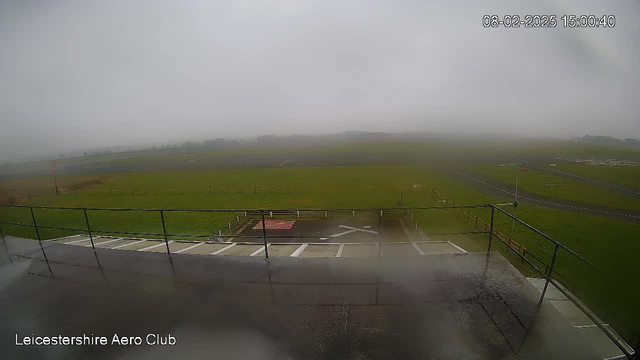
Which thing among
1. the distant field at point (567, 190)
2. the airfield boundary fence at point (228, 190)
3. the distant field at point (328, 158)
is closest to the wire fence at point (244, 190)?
the airfield boundary fence at point (228, 190)

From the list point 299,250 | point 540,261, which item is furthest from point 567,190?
point 540,261

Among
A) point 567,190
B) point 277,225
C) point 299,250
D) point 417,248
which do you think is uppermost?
point 299,250

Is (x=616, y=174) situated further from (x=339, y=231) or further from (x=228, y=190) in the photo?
(x=228, y=190)

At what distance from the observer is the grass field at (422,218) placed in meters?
14.3

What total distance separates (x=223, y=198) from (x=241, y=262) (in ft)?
114

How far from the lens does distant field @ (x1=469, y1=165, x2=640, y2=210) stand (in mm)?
35275

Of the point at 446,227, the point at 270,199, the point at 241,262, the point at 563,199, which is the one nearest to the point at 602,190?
the point at 563,199

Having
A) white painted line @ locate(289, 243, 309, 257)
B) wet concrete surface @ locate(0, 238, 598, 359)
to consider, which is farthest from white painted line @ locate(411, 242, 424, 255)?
wet concrete surface @ locate(0, 238, 598, 359)

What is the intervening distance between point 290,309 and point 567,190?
57954 mm

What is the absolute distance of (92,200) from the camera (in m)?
38.7

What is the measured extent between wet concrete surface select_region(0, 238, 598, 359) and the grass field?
11299 millimetres

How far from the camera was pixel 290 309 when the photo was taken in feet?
12.0

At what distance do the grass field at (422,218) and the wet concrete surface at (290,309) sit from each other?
11.3 m

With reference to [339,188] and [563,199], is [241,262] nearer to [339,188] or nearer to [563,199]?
[339,188]
